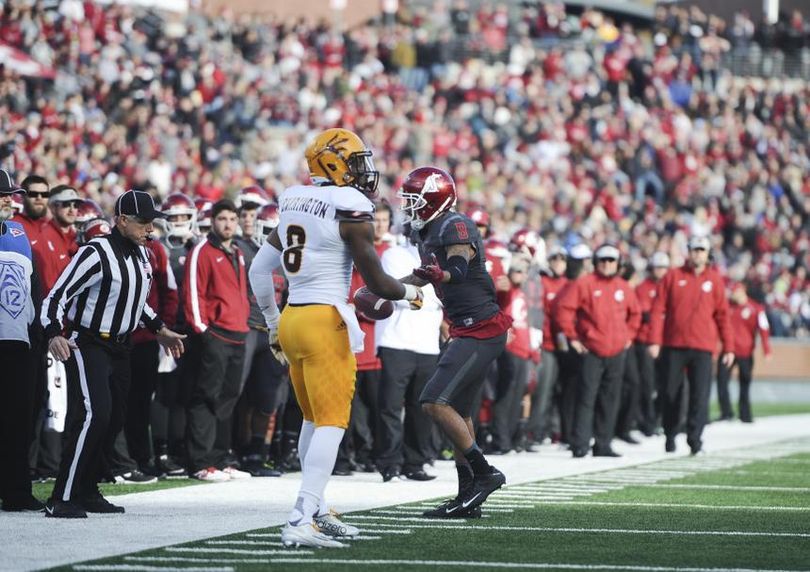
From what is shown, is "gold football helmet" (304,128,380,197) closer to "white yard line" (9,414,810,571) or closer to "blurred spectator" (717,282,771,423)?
"white yard line" (9,414,810,571)

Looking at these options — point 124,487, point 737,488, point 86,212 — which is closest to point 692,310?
point 737,488

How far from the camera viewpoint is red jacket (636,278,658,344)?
17844mm

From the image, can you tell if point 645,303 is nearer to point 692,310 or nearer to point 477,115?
point 692,310

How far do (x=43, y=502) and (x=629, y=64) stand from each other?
27065 millimetres

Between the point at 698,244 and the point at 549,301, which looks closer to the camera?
the point at 698,244

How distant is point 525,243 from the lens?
50.9ft

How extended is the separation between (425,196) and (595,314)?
5.97 meters

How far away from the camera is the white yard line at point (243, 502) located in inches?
308

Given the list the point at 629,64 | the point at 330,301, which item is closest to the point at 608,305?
the point at 330,301

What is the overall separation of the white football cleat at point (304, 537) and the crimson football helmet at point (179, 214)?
5.29 meters

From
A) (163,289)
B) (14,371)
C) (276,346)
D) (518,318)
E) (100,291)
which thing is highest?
(163,289)

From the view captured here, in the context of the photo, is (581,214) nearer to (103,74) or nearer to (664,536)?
(103,74)

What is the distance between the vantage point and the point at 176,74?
26.2m

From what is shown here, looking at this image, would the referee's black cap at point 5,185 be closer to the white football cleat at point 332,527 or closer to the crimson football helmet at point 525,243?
the white football cleat at point 332,527
